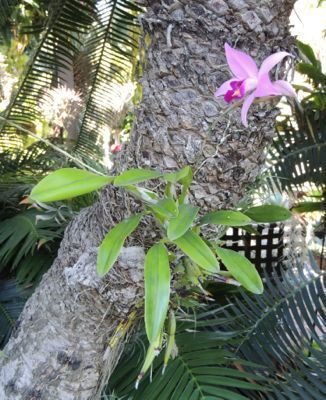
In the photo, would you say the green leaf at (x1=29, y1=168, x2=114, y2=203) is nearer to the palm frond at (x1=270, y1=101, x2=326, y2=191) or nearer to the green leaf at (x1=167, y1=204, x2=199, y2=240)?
the green leaf at (x1=167, y1=204, x2=199, y2=240)

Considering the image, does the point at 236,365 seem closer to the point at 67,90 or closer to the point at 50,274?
the point at 50,274

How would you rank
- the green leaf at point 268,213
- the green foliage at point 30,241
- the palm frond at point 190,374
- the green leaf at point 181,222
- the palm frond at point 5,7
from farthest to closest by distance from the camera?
1. the palm frond at point 5,7
2. the green foliage at point 30,241
3. the palm frond at point 190,374
4. the green leaf at point 268,213
5. the green leaf at point 181,222

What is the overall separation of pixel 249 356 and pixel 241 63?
30.8 inches

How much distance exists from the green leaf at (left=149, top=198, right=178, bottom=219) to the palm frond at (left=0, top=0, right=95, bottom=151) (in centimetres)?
106

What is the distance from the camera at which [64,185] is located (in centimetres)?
50

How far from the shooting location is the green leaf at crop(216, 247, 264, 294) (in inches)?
22.5

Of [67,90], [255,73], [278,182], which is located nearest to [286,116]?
[278,182]

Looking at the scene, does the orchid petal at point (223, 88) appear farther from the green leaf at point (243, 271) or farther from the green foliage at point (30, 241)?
the green foliage at point (30, 241)

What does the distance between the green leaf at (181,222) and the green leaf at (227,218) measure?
61 millimetres

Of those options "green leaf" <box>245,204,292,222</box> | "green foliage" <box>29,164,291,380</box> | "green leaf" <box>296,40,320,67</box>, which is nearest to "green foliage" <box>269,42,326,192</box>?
"green leaf" <box>296,40,320,67</box>

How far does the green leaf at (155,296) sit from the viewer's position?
49cm

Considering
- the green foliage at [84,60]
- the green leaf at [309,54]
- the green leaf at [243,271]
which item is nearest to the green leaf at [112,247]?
the green leaf at [243,271]

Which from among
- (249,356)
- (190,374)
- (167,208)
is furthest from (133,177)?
(249,356)

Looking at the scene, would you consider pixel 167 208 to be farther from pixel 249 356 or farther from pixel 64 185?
pixel 249 356
